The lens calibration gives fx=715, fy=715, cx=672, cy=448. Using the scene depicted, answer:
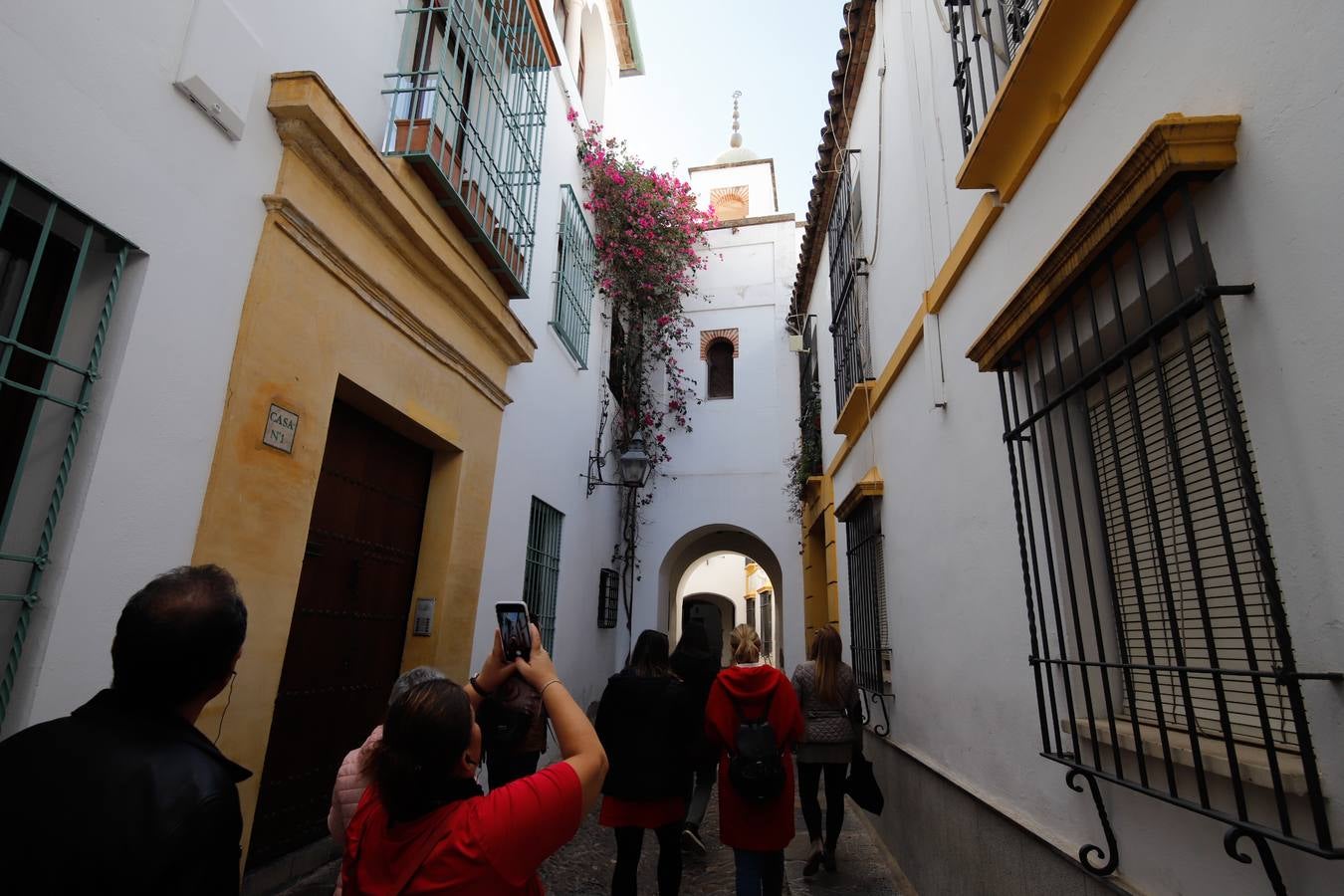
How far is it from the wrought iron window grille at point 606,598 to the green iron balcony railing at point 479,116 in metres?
4.46

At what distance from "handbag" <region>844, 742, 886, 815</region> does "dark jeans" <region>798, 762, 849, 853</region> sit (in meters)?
0.08

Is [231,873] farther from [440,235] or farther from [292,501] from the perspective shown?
[440,235]

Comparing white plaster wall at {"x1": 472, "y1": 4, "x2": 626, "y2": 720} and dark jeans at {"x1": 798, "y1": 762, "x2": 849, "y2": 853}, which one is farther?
white plaster wall at {"x1": 472, "y1": 4, "x2": 626, "y2": 720}

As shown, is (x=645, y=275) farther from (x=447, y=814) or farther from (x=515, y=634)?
(x=447, y=814)

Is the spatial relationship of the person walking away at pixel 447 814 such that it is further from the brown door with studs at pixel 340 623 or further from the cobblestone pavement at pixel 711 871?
the cobblestone pavement at pixel 711 871

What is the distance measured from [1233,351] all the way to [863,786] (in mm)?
3409

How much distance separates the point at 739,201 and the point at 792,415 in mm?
7281

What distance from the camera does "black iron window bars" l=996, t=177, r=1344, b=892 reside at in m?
1.51

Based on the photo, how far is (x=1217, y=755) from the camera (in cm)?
169

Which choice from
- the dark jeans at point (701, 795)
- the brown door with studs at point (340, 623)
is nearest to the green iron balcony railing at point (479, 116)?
the brown door with studs at point (340, 623)

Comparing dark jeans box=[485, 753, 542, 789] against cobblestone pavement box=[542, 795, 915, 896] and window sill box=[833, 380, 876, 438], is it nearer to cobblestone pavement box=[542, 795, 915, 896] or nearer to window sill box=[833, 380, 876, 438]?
cobblestone pavement box=[542, 795, 915, 896]

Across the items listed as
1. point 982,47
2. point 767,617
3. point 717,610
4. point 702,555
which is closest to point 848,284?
point 982,47

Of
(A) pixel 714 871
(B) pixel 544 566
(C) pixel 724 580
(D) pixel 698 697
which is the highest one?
(C) pixel 724 580

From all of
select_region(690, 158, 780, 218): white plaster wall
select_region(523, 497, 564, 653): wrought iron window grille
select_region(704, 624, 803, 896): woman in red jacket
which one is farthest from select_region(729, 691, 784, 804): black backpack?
select_region(690, 158, 780, 218): white plaster wall
